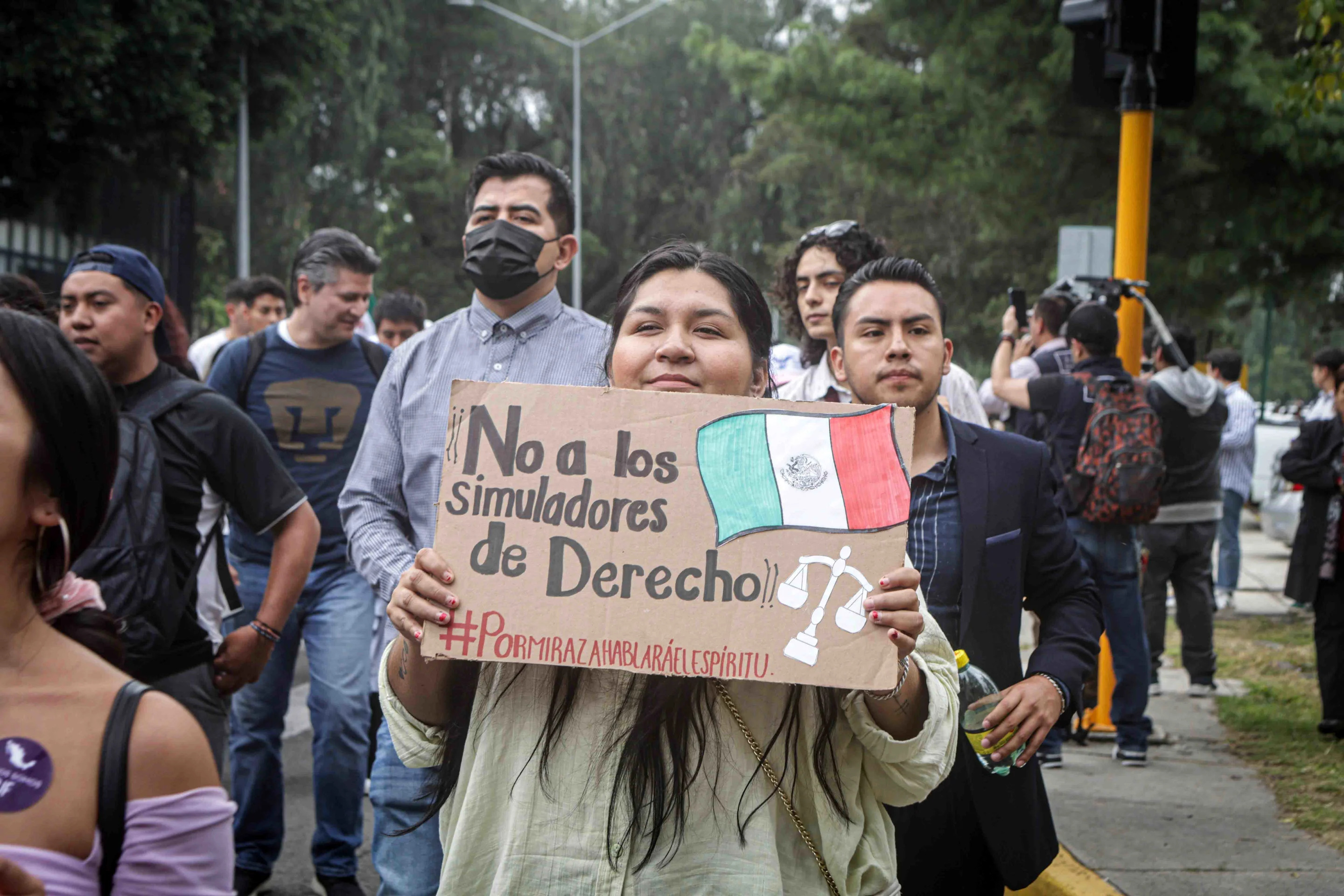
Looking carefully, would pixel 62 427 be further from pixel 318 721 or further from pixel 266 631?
pixel 318 721

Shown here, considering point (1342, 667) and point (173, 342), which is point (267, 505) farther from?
point (1342, 667)

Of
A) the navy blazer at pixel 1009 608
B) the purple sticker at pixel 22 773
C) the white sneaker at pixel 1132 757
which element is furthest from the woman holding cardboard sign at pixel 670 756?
the white sneaker at pixel 1132 757

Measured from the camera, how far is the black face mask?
376 cm

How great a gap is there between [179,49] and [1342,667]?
1548cm

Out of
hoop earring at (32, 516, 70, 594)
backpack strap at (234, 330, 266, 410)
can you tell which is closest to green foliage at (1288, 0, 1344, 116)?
backpack strap at (234, 330, 266, 410)

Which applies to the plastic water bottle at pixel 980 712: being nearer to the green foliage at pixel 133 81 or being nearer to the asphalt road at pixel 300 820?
the asphalt road at pixel 300 820

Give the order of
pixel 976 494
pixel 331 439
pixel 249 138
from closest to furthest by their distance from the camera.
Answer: pixel 976 494
pixel 331 439
pixel 249 138

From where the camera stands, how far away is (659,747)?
2.13 m

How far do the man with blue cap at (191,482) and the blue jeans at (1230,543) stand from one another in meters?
9.33

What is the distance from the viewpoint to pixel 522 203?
390cm

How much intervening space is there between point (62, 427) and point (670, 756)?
38.3 inches

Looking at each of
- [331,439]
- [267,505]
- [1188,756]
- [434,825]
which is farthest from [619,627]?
[1188,756]

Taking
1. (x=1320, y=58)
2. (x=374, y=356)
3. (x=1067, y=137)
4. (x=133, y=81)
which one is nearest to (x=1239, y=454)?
(x=1067, y=137)

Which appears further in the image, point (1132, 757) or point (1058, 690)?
point (1132, 757)
